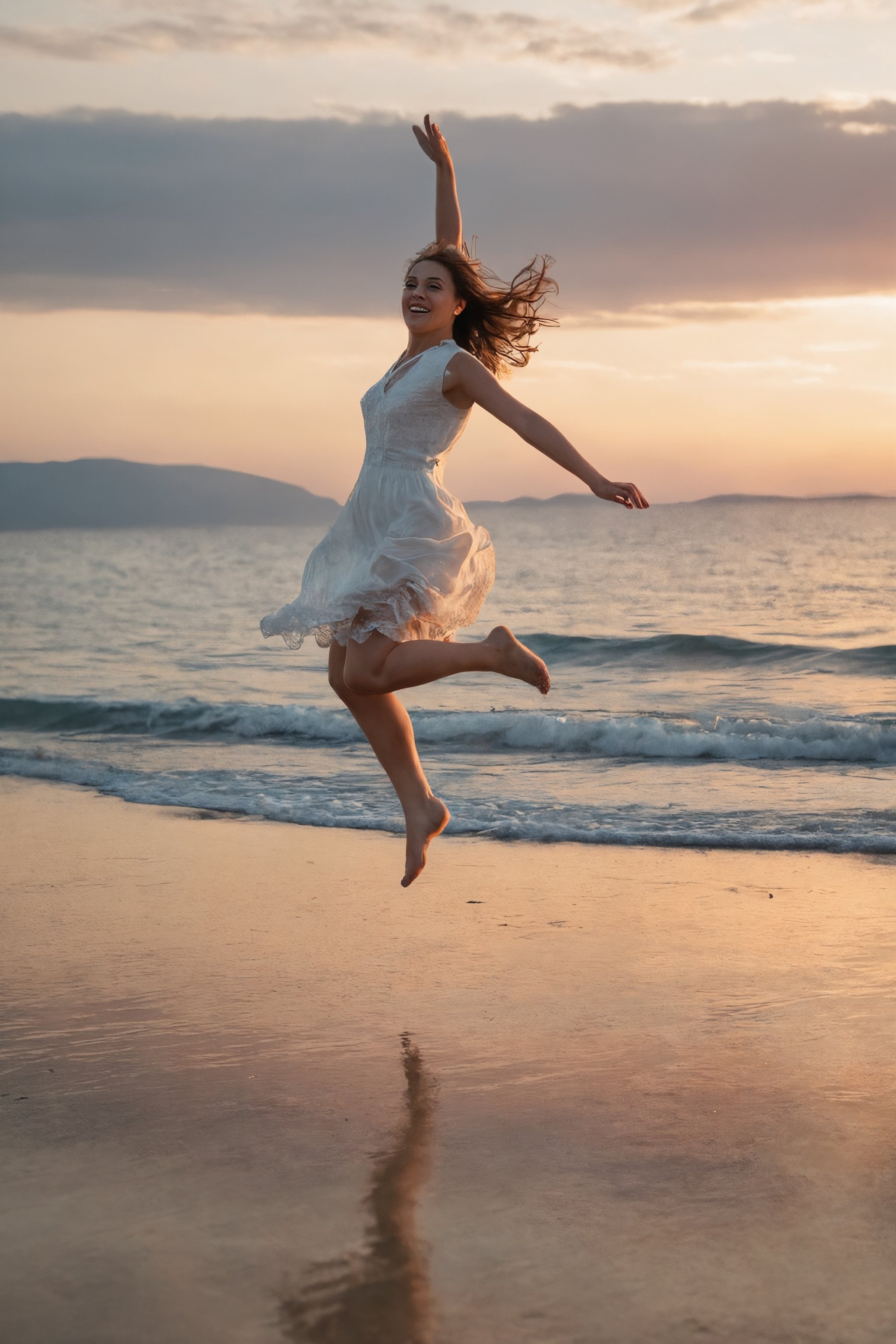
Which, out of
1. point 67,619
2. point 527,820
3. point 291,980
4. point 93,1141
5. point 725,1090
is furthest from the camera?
point 67,619

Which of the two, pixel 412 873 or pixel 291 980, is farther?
pixel 412 873

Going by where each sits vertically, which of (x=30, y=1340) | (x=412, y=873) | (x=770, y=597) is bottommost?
(x=30, y=1340)

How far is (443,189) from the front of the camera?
16.1 feet

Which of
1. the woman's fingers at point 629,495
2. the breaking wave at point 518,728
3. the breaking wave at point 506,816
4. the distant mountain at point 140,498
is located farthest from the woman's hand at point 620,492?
the distant mountain at point 140,498

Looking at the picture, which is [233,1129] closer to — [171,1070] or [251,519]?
[171,1070]

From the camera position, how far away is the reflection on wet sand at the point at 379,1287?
222 centimetres

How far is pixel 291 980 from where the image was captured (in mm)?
4207

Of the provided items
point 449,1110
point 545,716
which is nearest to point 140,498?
point 545,716

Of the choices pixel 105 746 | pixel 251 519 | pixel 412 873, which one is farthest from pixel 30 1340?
pixel 251 519

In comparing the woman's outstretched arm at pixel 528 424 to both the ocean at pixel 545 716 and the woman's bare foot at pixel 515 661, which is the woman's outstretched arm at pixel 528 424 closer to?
the woman's bare foot at pixel 515 661

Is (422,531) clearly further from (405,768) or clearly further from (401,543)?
(405,768)

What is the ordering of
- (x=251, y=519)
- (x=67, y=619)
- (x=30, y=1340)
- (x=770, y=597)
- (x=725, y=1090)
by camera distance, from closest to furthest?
(x=30, y=1340) < (x=725, y=1090) < (x=67, y=619) < (x=770, y=597) < (x=251, y=519)

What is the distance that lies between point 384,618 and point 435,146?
1834mm

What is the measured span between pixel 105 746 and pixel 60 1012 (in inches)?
280
